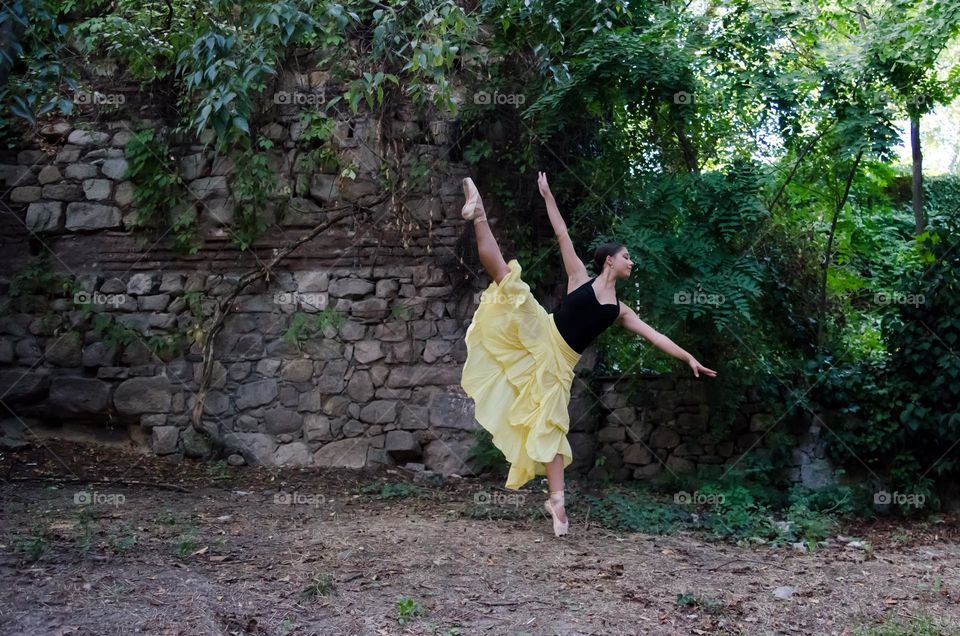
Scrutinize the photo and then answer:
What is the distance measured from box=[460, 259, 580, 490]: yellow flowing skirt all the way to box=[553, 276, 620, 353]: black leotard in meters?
0.06

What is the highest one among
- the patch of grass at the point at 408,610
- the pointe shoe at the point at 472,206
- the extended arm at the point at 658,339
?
the pointe shoe at the point at 472,206

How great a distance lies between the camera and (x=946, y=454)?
6.12 meters

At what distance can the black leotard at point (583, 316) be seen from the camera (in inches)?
196

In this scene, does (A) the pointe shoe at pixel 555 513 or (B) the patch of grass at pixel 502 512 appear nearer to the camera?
(A) the pointe shoe at pixel 555 513

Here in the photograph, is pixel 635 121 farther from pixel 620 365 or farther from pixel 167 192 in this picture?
pixel 167 192

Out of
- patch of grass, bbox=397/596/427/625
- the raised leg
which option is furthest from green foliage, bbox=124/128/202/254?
patch of grass, bbox=397/596/427/625

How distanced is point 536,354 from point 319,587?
1864 millimetres

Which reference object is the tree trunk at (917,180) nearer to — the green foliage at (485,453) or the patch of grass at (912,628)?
the green foliage at (485,453)

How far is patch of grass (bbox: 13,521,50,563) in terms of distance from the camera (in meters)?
4.18

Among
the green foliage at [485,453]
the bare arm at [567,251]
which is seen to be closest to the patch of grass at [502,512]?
the green foliage at [485,453]

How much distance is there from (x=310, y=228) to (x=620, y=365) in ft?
9.04

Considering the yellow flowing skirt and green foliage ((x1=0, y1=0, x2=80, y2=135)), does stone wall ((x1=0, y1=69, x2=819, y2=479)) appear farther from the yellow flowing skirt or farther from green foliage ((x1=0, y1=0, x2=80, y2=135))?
the yellow flowing skirt

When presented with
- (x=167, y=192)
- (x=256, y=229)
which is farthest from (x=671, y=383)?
(x=167, y=192)

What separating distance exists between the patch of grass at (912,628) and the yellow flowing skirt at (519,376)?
1836 millimetres
